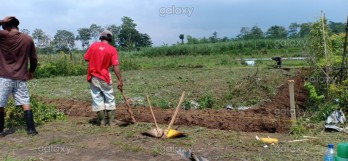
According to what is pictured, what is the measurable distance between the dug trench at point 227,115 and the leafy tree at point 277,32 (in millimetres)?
37507

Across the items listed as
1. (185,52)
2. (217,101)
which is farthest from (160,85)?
(185,52)

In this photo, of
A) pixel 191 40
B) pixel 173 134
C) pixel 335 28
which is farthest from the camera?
pixel 191 40

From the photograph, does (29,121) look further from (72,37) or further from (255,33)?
(255,33)

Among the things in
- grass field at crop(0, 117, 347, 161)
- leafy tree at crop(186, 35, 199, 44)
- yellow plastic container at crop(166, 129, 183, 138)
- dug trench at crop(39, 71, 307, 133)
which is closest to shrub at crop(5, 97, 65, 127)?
dug trench at crop(39, 71, 307, 133)

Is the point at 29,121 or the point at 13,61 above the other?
the point at 13,61

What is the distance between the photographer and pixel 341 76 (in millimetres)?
7926

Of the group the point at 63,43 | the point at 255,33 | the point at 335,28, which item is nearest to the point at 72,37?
the point at 63,43

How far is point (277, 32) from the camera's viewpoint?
157ft

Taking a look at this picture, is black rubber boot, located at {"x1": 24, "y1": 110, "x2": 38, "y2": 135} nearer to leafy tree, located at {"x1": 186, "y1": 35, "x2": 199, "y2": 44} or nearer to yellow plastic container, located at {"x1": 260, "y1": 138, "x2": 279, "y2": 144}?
yellow plastic container, located at {"x1": 260, "y1": 138, "x2": 279, "y2": 144}

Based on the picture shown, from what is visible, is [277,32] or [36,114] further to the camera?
[277,32]

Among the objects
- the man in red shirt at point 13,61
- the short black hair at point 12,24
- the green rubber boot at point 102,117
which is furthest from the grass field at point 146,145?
the short black hair at point 12,24

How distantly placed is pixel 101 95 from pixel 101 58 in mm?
750

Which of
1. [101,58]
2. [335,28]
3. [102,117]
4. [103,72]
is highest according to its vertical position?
[335,28]

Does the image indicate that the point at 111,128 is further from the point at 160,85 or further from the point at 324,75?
the point at 160,85
